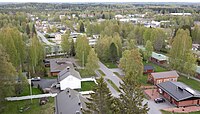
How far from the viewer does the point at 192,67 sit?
41.5 metres

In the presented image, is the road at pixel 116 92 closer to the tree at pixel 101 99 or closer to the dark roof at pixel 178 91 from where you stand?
the dark roof at pixel 178 91

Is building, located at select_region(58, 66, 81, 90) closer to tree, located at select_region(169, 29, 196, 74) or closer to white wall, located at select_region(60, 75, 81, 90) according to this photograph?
white wall, located at select_region(60, 75, 81, 90)

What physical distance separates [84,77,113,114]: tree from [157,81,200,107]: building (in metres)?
16.6

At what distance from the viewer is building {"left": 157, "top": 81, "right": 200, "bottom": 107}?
31.8m

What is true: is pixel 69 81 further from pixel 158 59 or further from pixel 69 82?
pixel 158 59

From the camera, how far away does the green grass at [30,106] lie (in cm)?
3023

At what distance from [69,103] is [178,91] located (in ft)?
55.0

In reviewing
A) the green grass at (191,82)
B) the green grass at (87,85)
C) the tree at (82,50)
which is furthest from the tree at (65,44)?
the green grass at (191,82)

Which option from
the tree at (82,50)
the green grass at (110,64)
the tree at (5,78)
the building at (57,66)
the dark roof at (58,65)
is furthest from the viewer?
the green grass at (110,64)

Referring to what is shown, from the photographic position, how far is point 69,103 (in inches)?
1035

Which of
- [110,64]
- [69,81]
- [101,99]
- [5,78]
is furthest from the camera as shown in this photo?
[110,64]

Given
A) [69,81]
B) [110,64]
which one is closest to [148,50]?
[110,64]

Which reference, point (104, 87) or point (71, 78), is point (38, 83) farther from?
point (104, 87)

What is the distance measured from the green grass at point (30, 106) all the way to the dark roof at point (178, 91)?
1725 centimetres
